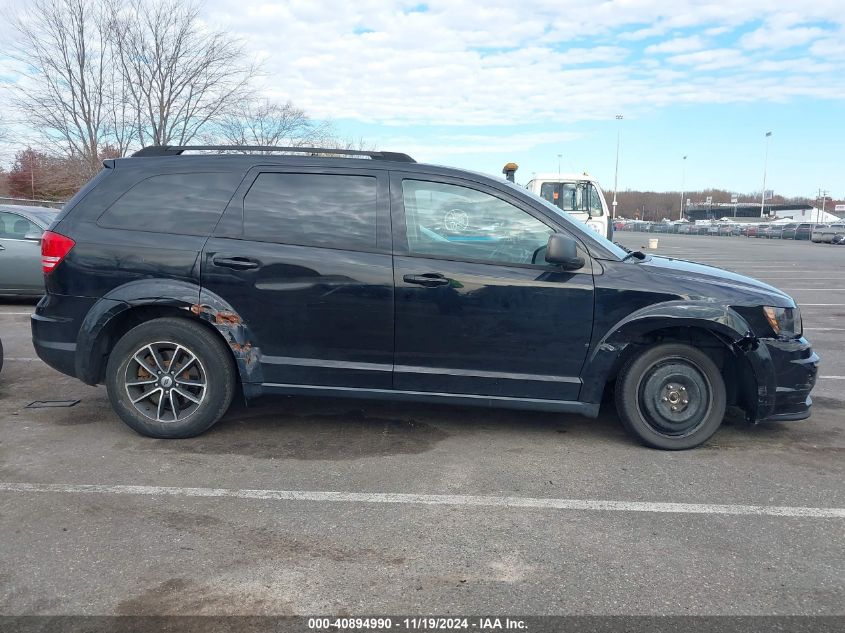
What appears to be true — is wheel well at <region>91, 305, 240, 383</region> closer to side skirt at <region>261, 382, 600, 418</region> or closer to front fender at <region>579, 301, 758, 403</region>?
side skirt at <region>261, 382, 600, 418</region>

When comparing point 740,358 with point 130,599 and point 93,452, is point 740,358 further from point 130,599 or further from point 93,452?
point 93,452

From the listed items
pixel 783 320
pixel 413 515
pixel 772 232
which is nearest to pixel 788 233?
pixel 772 232

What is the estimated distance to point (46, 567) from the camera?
9.68ft

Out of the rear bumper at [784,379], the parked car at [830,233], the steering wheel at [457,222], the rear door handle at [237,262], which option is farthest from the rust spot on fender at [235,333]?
the parked car at [830,233]

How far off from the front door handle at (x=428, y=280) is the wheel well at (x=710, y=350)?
50.8 inches

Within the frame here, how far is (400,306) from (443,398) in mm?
692

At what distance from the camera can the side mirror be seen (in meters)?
4.19

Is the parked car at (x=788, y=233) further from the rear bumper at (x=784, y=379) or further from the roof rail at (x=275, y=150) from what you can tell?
the roof rail at (x=275, y=150)

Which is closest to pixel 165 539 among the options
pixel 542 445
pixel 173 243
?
pixel 173 243

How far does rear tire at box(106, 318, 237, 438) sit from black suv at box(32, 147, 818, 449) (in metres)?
0.01

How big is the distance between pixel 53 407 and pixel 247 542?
2951 millimetres

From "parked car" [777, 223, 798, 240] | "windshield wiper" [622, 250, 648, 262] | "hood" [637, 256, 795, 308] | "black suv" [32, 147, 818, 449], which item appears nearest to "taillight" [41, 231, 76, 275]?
"black suv" [32, 147, 818, 449]

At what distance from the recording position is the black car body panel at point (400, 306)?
14.2ft

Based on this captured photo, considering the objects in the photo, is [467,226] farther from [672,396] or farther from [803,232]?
[803,232]
